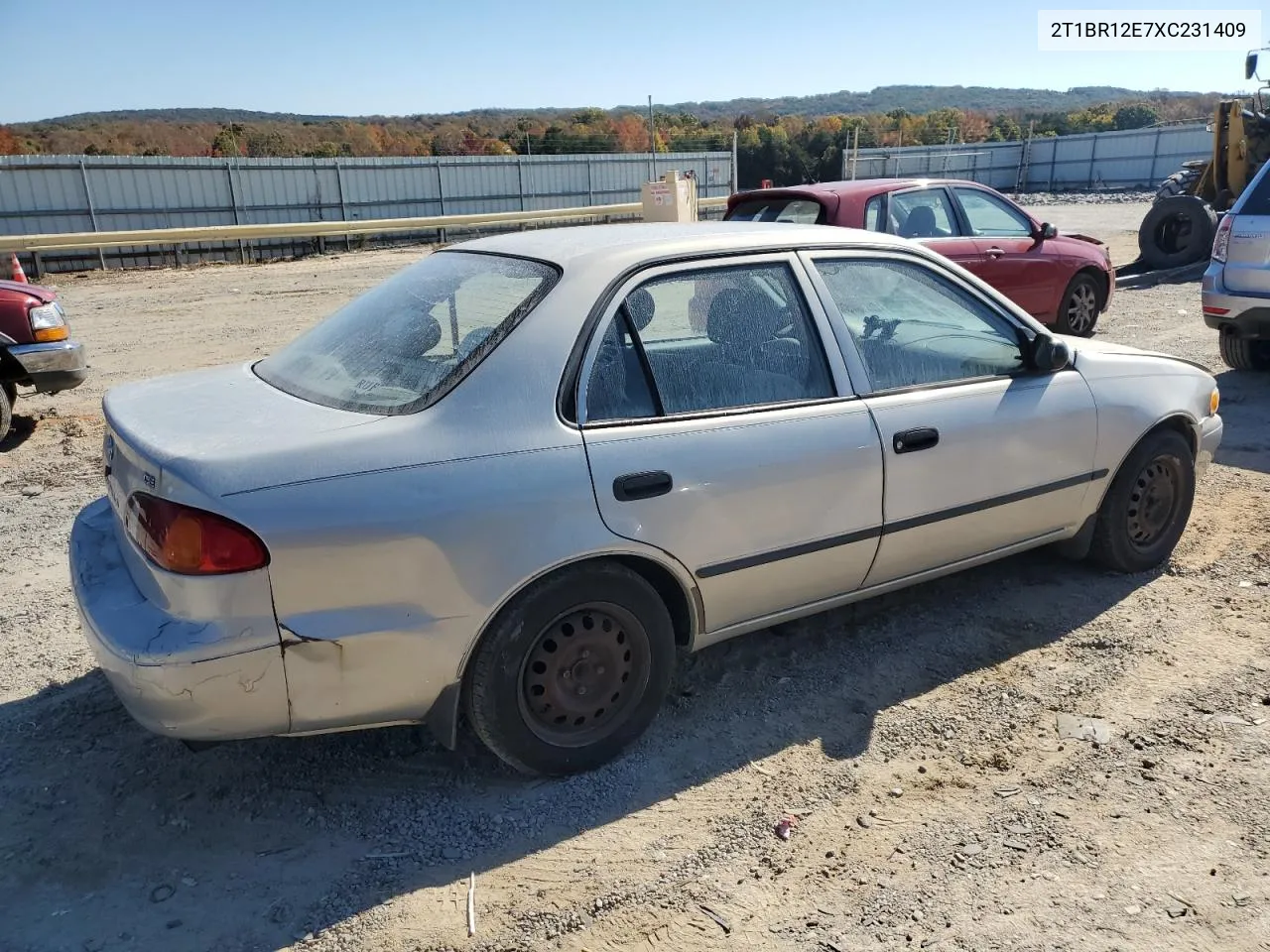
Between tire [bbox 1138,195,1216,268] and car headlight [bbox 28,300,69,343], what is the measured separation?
14.4m

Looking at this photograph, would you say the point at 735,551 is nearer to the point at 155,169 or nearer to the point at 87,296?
the point at 87,296

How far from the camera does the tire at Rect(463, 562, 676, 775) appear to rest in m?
2.86

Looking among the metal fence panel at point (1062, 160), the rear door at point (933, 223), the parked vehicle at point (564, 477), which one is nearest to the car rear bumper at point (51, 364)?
the parked vehicle at point (564, 477)

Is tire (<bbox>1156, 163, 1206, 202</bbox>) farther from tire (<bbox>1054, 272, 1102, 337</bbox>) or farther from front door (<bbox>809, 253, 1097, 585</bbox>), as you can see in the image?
front door (<bbox>809, 253, 1097, 585</bbox>)

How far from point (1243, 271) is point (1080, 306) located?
2.32m

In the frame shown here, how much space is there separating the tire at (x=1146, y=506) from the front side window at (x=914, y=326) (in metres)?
0.88

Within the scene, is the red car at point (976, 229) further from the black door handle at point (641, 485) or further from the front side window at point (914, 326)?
the black door handle at point (641, 485)

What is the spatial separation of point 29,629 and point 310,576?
242 cm

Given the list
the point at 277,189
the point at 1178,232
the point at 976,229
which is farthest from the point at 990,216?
the point at 277,189

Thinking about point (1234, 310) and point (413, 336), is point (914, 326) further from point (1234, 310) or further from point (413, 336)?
point (1234, 310)

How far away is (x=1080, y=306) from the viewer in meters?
9.78

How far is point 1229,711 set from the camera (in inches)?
134

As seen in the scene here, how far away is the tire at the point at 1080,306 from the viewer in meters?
9.59

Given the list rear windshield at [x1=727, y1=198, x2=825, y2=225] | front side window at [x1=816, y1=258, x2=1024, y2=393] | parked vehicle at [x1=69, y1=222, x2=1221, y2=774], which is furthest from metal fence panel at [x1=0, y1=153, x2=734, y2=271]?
front side window at [x1=816, y1=258, x2=1024, y2=393]
